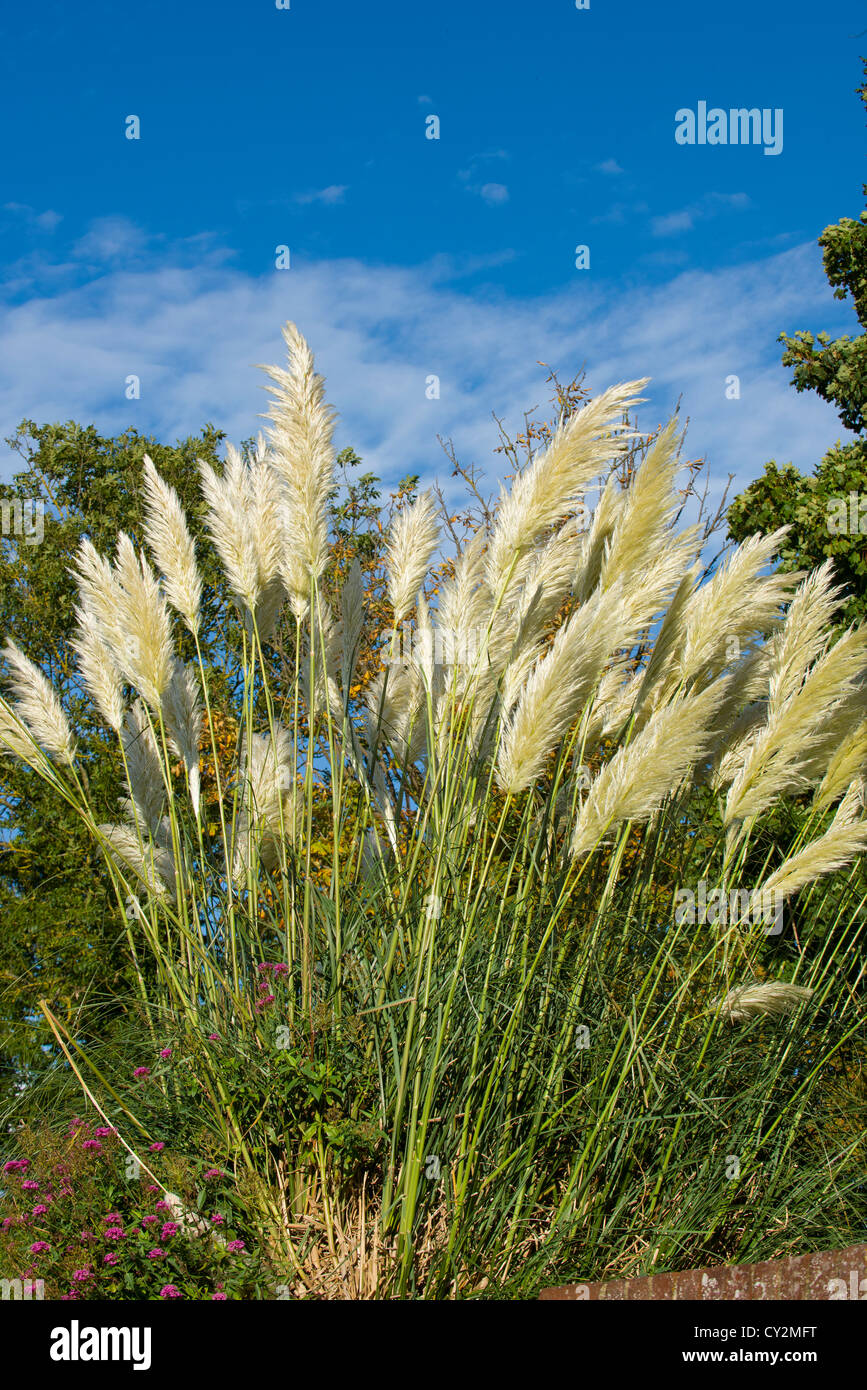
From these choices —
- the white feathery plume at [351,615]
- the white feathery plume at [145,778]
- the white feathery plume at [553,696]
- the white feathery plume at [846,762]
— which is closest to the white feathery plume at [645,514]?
the white feathery plume at [553,696]

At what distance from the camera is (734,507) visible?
8.84 m

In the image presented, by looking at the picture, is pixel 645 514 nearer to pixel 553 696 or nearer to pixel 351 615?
pixel 553 696

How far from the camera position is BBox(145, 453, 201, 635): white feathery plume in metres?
3.63

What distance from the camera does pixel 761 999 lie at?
9.53 feet

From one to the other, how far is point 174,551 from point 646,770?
191 centimetres

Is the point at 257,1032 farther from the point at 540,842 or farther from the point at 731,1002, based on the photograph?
the point at 731,1002

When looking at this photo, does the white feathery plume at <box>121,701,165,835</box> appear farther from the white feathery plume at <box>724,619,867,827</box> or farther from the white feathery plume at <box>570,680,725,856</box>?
Result: the white feathery plume at <box>724,619,867,827</box>

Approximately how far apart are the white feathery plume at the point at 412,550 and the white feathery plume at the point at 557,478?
43 centimetres

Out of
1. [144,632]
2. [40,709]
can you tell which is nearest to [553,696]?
[144,632]

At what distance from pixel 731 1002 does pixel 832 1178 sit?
65 cm

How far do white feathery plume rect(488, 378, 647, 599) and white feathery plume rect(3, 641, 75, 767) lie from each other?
5.29 ft

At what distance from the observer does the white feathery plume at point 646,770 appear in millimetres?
2822

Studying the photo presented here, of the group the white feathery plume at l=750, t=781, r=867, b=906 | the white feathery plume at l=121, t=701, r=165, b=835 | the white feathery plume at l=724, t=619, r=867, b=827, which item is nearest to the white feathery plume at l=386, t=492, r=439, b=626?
the white feathery plume at l=121, t=701, r=165, b=835
